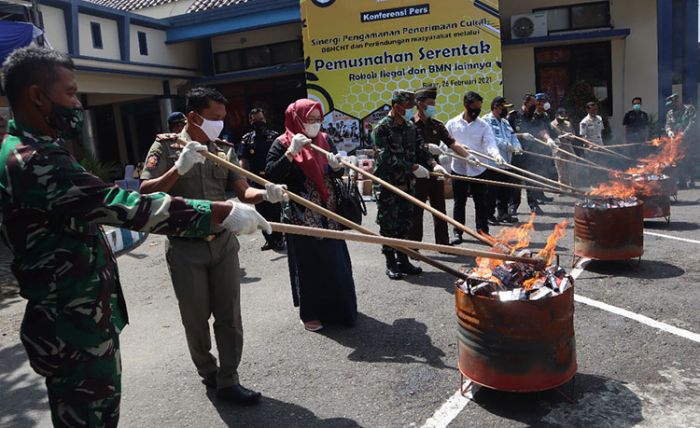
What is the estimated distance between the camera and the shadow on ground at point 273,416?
11.0ft

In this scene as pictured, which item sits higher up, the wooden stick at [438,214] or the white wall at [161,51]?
the white wall at [161,51]

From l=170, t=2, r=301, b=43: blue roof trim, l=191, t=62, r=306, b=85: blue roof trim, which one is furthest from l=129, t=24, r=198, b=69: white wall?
l=191, t=62, r=306, b=85: blue roof trim

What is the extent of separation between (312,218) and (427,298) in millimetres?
1579

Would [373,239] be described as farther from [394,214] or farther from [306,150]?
[394,214]

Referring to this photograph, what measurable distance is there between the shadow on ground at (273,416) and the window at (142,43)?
14.4 m

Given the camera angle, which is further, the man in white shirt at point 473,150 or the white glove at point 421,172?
the man in white shirt at point 473,150

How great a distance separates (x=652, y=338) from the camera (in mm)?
4160

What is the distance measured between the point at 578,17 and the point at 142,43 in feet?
39.7

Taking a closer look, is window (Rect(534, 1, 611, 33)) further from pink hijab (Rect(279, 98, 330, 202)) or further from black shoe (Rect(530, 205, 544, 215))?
pink hijab (Rect(279, 98, 330, 202))

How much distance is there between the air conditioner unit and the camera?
14.5 meters

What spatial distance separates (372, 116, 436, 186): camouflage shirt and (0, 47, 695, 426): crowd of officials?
1cm

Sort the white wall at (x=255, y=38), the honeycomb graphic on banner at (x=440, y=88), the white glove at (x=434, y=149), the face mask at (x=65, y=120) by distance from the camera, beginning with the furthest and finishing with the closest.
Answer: the white wall at (x=255, y=38) → the honeycomb graphic on banner at (x=440, y=88) → the white glove at (x=434, y=149) → the face mask at (x=65, y=120)

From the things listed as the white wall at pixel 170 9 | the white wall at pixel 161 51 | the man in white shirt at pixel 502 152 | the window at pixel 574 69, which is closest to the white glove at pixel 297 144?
the man in white shirt at pixel 502 152

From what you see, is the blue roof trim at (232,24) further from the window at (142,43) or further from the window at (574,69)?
the window at (574,69)
